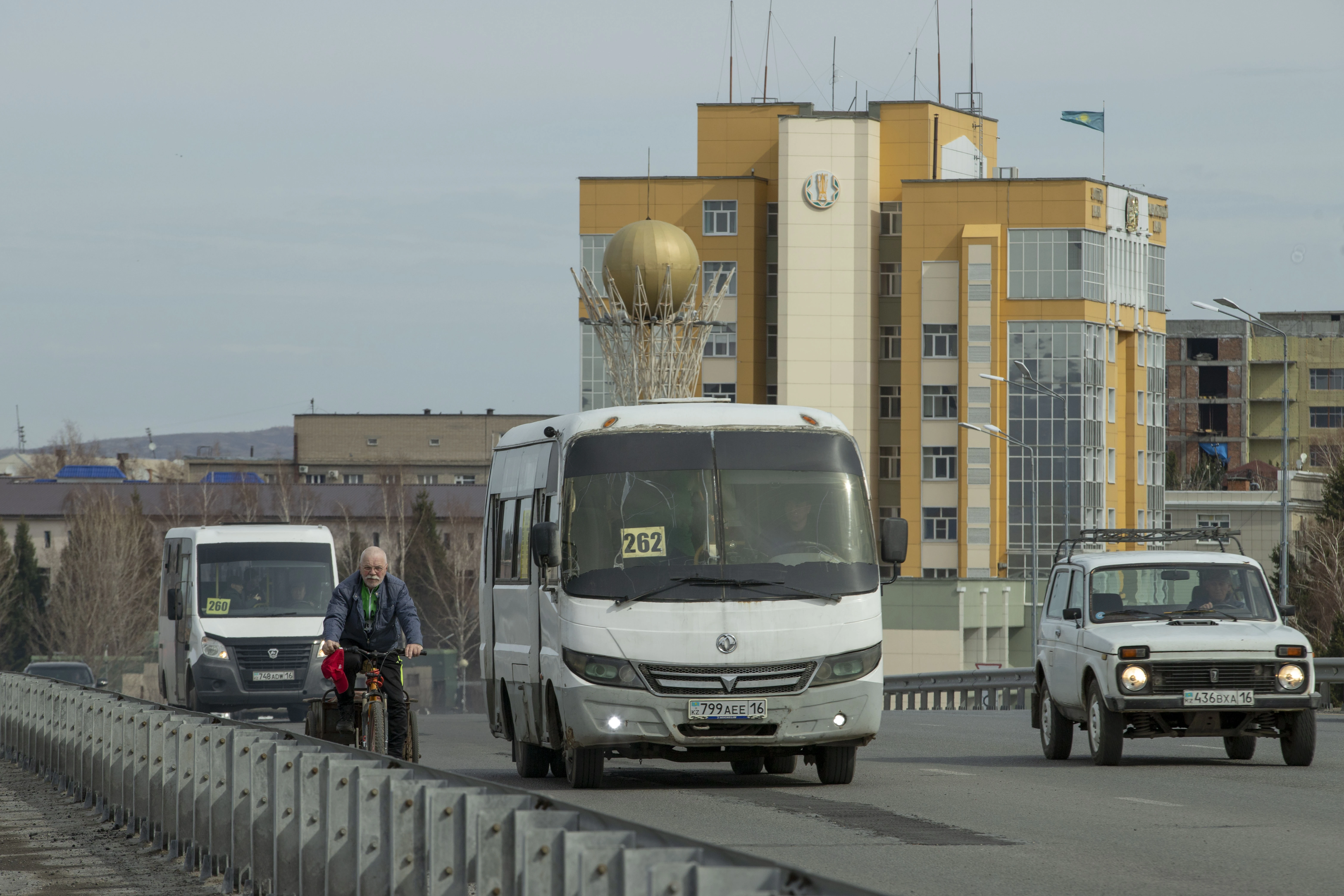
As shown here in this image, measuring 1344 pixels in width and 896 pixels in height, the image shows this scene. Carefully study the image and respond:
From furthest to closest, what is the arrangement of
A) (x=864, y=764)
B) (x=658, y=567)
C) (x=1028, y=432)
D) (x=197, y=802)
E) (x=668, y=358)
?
(x=1028, y=432)
(x=668, y=358)
(x=864, y=764)
(x=658, y=567)
(x=197, y=802)

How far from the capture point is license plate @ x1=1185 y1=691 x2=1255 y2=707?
54.1 ft

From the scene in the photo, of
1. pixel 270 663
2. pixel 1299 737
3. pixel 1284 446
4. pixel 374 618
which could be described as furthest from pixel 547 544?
pixel 1284 446

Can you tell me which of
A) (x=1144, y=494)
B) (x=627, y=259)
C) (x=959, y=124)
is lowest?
(x=1144, y=494)

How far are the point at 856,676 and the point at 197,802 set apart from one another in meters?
5.15

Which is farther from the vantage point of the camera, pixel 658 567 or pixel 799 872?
pixel 658 567

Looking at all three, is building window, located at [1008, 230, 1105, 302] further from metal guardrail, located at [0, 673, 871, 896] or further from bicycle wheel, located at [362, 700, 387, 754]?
bicycle wheel, located at [362, 700, 387, 754]

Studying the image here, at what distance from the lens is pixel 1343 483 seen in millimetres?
77938

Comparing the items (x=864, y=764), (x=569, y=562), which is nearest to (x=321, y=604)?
(x=864, y=764)

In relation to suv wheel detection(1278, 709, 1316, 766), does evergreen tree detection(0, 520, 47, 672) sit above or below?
below

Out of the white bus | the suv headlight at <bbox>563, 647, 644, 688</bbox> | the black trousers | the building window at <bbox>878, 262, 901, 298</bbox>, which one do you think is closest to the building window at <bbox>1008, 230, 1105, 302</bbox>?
the building window at <bbox>878, 262, 901, 298</bbox>

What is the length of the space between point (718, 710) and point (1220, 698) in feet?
15.3

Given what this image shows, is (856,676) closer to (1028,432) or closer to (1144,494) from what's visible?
(1028,432)

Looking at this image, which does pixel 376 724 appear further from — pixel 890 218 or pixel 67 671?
pixel 890 218

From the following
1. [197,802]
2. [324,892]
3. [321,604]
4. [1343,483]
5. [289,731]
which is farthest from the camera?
[1343,483]
